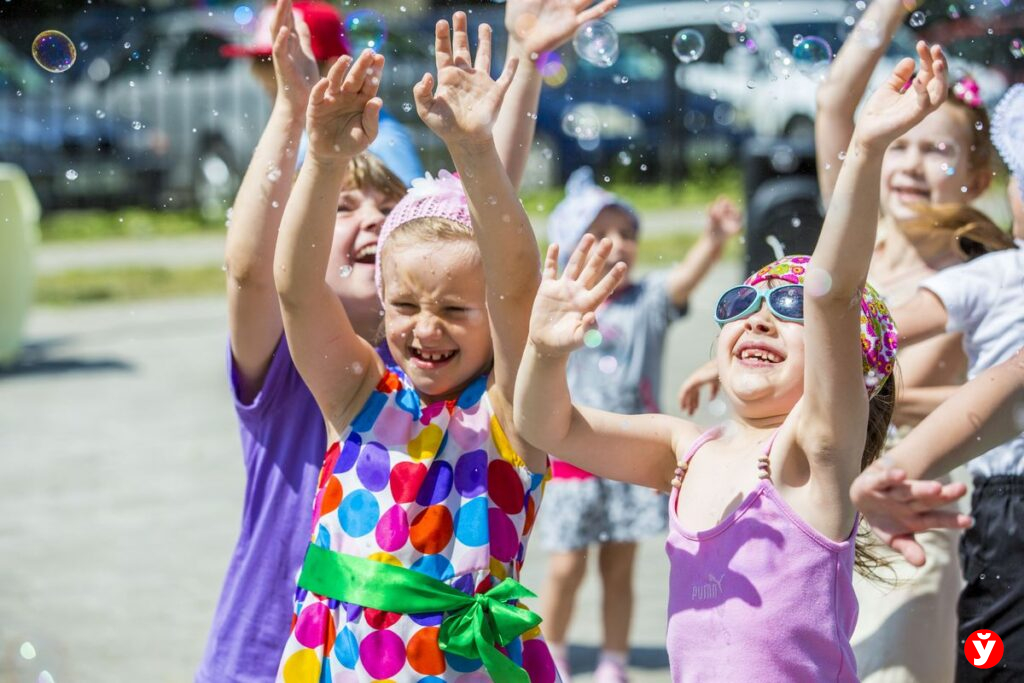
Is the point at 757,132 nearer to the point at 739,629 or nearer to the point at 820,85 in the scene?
the point at 820,85

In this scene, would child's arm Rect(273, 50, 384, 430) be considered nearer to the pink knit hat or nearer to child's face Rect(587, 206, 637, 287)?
the pink knit hat

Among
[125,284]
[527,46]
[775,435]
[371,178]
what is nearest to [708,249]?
[371,178]

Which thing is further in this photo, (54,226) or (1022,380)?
(54,226)

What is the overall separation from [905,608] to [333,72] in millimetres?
1507

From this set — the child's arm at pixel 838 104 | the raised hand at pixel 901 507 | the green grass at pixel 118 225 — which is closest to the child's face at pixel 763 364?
the raised hand at pixel 901 507

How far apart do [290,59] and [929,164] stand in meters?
1.60

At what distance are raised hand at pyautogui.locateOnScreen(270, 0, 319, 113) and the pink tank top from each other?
987 mm

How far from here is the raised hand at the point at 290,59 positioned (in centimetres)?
232

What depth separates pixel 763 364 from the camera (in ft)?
6.95

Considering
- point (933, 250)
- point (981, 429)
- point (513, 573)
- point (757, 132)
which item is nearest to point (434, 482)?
point (513, 573)

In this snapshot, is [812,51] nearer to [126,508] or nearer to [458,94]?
[458,94]

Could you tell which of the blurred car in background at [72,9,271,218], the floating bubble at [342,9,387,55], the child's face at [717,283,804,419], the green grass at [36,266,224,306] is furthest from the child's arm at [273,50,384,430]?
the blurred car in background at [72,9,271,218]

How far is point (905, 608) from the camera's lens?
267cm

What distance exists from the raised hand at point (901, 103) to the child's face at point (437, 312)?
0.70 metres
